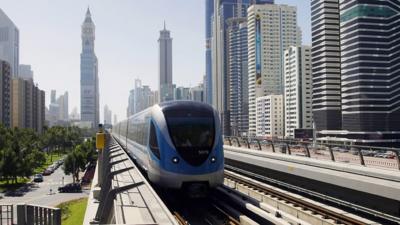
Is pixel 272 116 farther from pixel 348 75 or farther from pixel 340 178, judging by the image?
pixel 340 178

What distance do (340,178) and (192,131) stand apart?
5435mm

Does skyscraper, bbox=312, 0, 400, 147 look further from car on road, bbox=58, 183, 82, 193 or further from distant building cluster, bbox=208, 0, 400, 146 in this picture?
car on road, bbox=58, 183, 82, 193

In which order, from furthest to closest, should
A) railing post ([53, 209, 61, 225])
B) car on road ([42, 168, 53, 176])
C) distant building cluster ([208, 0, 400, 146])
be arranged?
distant building cluster ([208, 0, 400, 146]), car on road ([42, 168, 53, 176]), railing post ([53, 209, 61, 225])

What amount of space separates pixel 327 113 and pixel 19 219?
406 ft

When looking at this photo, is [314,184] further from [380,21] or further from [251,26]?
[251,26]

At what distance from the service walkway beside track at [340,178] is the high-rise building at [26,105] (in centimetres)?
13858

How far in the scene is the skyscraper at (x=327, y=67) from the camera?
129 meters

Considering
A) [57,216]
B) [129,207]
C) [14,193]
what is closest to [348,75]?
[14,193]

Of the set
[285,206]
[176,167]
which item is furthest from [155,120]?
[285,206]

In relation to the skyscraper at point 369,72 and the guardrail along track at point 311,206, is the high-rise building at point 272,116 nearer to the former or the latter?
the skyscraper at point 369,72

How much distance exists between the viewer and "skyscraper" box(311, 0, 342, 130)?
129 m

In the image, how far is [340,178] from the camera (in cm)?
1650

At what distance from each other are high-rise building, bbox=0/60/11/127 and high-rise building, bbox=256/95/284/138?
8584 centimetres

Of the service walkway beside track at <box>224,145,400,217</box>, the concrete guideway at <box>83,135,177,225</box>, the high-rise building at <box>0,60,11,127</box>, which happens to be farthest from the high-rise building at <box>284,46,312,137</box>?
the concrete guideway at <box>83,135,177,225</box>
